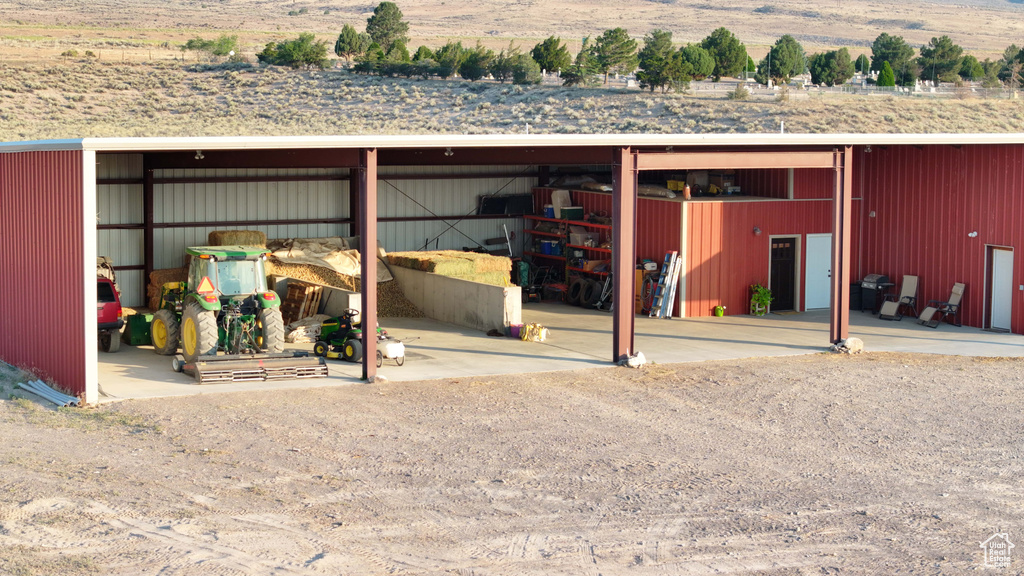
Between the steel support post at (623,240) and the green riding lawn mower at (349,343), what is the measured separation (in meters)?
3.28

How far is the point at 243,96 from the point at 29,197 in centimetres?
3891

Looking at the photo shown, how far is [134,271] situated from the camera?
22016 mm

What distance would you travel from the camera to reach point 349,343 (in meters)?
17.2

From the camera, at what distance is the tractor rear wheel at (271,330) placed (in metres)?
16.2

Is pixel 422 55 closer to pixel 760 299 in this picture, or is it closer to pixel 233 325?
pixel 760 299

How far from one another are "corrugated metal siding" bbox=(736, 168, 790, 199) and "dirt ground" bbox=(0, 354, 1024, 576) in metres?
8.21

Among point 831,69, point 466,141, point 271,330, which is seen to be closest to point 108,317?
point 271,330

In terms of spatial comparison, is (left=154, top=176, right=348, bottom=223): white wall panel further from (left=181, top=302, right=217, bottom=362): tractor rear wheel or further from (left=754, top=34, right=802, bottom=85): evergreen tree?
(left=754, top=34, right=802, bottom=85): evergreen tree

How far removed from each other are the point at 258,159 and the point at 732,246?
972 centimetres

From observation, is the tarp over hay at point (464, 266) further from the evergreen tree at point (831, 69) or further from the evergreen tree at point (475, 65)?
the evergreen tree at point (831, 69)

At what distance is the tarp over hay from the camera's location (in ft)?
72.1

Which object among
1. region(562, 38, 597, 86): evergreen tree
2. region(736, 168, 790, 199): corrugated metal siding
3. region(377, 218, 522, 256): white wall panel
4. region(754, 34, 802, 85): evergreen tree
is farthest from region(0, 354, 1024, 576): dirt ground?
region(754, 34, 802, 85): evergreen tree

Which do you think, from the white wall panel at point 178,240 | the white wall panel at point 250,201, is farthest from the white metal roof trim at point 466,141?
the white wall panel at point 178,240

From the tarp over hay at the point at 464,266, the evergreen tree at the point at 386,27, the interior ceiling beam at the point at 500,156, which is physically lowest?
the tarp over hay at the point at 464,266
